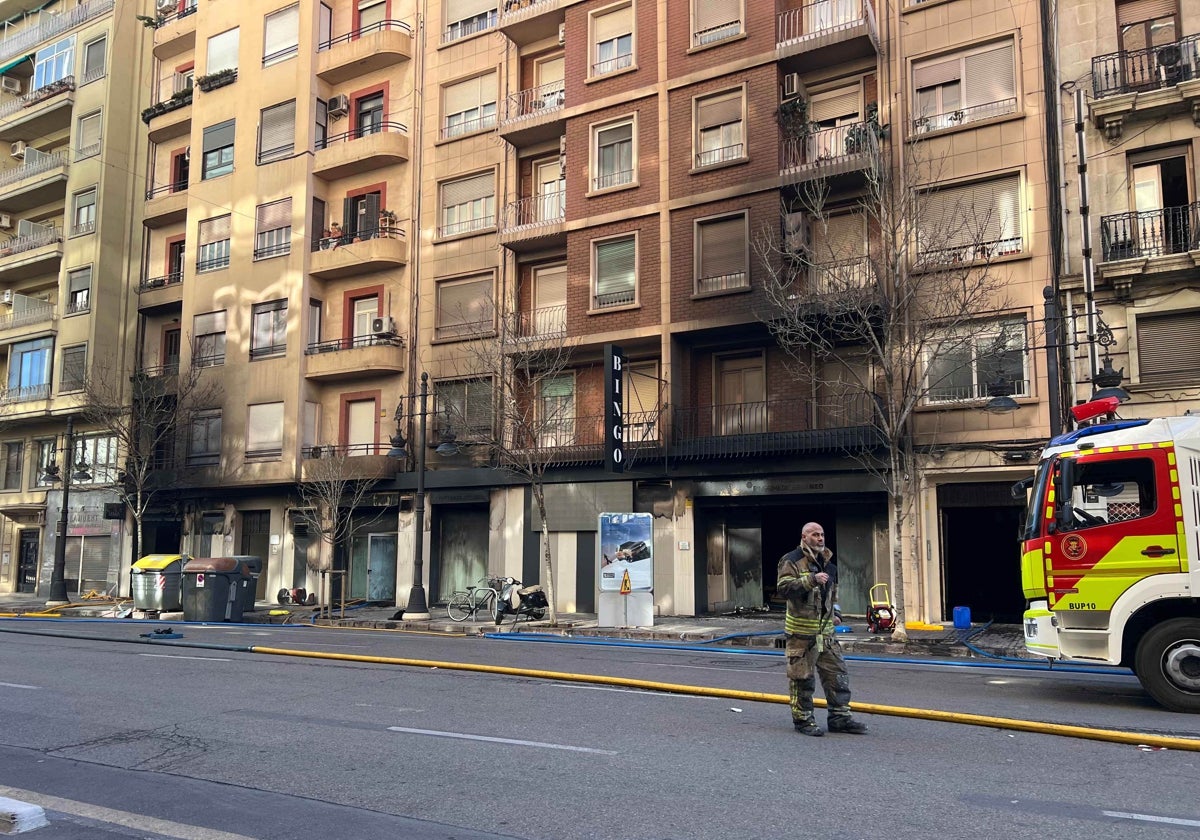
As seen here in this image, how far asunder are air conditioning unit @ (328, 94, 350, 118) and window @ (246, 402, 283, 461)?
968cm

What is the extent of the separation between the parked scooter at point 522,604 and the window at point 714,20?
14.2 metres

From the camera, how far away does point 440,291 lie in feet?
94.8

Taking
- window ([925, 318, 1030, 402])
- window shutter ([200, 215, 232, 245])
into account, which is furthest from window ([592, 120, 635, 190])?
window shutter ([200, 215, 232, 245])

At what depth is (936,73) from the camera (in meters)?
22.0

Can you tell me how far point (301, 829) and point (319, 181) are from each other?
94.5ft

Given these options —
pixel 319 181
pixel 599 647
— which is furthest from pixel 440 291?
pixel 599 647

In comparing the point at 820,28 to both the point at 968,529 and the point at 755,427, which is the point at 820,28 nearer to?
the point at 755,427

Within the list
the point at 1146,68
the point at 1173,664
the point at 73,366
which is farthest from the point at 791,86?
the point at 73,366

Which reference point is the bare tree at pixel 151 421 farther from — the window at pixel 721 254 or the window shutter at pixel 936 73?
the window shutter at pixel 936 73

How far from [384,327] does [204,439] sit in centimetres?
833

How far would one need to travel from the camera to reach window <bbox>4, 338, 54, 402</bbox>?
122 feet

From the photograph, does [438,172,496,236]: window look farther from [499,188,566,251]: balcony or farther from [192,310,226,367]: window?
→ [192,310,226,367]: window

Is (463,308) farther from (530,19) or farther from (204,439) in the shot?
(204,439)

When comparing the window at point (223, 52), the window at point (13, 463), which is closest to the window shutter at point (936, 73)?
the window at point (223, 52)
